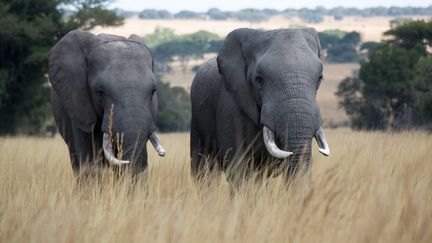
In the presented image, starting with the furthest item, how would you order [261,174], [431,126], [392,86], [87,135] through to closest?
1. [392,86]
2. [431,126]
3. [87,135]
4. [261,174]

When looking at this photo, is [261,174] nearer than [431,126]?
Yes

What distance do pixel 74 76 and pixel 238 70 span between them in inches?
73.6

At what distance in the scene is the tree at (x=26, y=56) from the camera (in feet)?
99.5

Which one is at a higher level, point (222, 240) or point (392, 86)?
point (222, 240)

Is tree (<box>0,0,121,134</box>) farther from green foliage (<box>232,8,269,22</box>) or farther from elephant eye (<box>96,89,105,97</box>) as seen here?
green foliage (<box>232,8,269,22</box>)

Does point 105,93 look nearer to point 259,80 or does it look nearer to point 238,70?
point 238,70

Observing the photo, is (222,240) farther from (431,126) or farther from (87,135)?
(431,126)

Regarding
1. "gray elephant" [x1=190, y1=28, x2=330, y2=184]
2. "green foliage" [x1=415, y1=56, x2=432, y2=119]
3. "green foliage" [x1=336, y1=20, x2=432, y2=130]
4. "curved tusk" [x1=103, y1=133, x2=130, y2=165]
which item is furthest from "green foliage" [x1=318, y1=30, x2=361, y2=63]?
"curved tusk" [x1=103, y1=133, x2=130, y2=165]

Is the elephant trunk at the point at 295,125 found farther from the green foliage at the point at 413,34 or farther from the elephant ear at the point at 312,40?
the green foliage at the point at 413,34

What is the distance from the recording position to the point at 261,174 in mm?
9469

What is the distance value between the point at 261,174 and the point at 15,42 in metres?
22.6

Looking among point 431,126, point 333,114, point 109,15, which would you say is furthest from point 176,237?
A: point 333,114

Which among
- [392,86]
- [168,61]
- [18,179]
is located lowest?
[168,61]

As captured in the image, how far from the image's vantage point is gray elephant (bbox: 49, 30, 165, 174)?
940 cm
